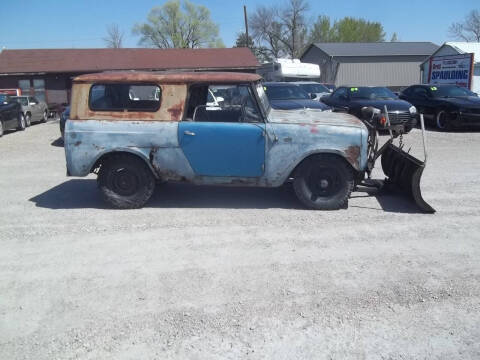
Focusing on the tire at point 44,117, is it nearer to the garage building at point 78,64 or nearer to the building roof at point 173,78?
the garage building at point 78,64

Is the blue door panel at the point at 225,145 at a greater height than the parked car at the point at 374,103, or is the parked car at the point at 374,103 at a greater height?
the parked car at the point at 374,103

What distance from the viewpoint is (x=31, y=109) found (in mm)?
17609

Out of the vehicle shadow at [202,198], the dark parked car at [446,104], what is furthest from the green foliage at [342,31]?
the vehicle shadow at [202,198]

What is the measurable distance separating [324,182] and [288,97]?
7.47m

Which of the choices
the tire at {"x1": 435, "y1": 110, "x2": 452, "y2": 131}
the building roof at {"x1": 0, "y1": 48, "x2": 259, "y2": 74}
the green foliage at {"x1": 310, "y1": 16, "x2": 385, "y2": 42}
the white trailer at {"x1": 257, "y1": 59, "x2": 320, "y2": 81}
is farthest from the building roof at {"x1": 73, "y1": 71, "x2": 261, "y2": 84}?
the green foliage at {"x1": 310, "y1": 16, "x2": 385, "y2": 42}

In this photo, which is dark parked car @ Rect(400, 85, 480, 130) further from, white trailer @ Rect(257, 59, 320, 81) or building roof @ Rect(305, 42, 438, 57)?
building roof @ Rect(305, 42, 438, 57)

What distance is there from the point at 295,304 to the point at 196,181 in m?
2.70

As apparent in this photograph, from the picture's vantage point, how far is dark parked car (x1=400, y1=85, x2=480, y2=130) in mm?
13016

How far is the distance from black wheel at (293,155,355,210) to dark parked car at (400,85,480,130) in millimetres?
9252

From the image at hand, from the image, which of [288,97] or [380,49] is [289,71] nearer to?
[288,97]

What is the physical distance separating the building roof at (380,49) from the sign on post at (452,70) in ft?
64.3

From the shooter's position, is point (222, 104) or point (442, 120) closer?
point (222, 104)

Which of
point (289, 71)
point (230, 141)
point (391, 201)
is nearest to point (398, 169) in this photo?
point (391, 201)

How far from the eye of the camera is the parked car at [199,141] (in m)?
5.57
